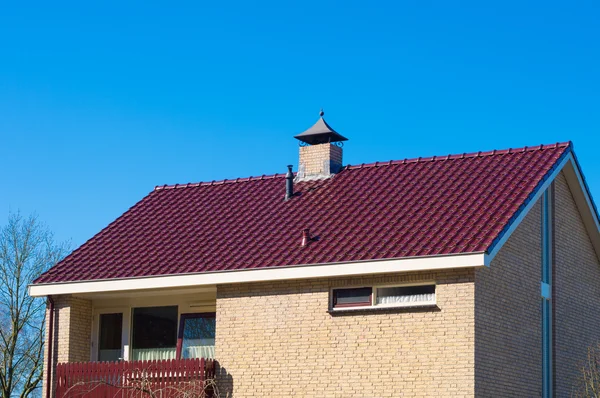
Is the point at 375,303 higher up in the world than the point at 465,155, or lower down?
lower down

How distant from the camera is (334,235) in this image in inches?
918

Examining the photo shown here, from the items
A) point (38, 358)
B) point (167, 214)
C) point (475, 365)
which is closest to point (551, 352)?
point (475, 365)

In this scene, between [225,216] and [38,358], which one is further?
[38,358]

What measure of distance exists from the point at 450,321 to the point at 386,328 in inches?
53.4

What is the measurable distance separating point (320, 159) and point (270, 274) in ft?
17.7

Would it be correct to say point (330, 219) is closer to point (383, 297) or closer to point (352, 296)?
point (352, 296)

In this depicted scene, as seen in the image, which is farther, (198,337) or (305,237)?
(198,337)

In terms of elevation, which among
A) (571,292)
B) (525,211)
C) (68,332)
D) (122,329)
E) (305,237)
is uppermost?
(525,211)

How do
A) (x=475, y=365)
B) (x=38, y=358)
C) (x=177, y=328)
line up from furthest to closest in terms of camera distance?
(x=38, y=358)
(x=177, y=328)
(x=475, y=365)

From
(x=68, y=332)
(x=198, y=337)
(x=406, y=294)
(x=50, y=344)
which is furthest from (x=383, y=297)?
(x=50, y=344)

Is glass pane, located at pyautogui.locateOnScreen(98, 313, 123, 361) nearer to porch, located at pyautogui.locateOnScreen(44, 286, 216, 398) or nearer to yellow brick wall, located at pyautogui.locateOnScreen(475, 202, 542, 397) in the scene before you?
porch, located at pyautogui.locateOnScreen(44, 286, 216, 398)

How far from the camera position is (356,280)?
21.9 m

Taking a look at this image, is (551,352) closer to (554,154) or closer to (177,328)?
(554,154)

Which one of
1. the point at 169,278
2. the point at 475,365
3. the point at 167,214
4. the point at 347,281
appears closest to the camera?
the point at 475,365
